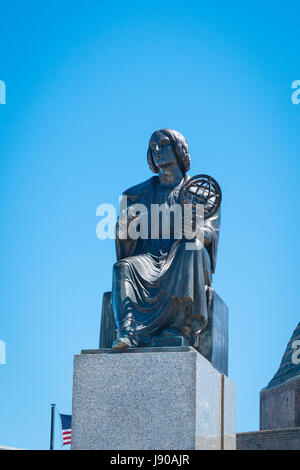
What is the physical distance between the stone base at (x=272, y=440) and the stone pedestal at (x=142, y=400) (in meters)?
11.0

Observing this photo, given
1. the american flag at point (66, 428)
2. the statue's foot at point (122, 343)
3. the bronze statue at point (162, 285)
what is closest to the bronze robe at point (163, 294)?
the bronze statue at point (162, 285)

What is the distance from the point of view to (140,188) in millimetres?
11250

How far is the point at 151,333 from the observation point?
9758mm

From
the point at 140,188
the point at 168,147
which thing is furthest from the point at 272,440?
the point at 168,147

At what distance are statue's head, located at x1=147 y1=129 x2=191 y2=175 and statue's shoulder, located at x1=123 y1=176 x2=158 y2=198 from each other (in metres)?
0.22

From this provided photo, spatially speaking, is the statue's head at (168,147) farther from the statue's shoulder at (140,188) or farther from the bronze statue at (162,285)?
the bronze statue at (162,285)

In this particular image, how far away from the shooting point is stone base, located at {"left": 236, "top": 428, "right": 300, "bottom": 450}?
20141 millimetres

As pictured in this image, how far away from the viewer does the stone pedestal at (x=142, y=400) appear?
29.8 feet

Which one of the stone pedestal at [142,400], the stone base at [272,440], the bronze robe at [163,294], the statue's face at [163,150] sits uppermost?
the statue's face at [163,150]

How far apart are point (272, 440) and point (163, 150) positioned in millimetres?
11523
